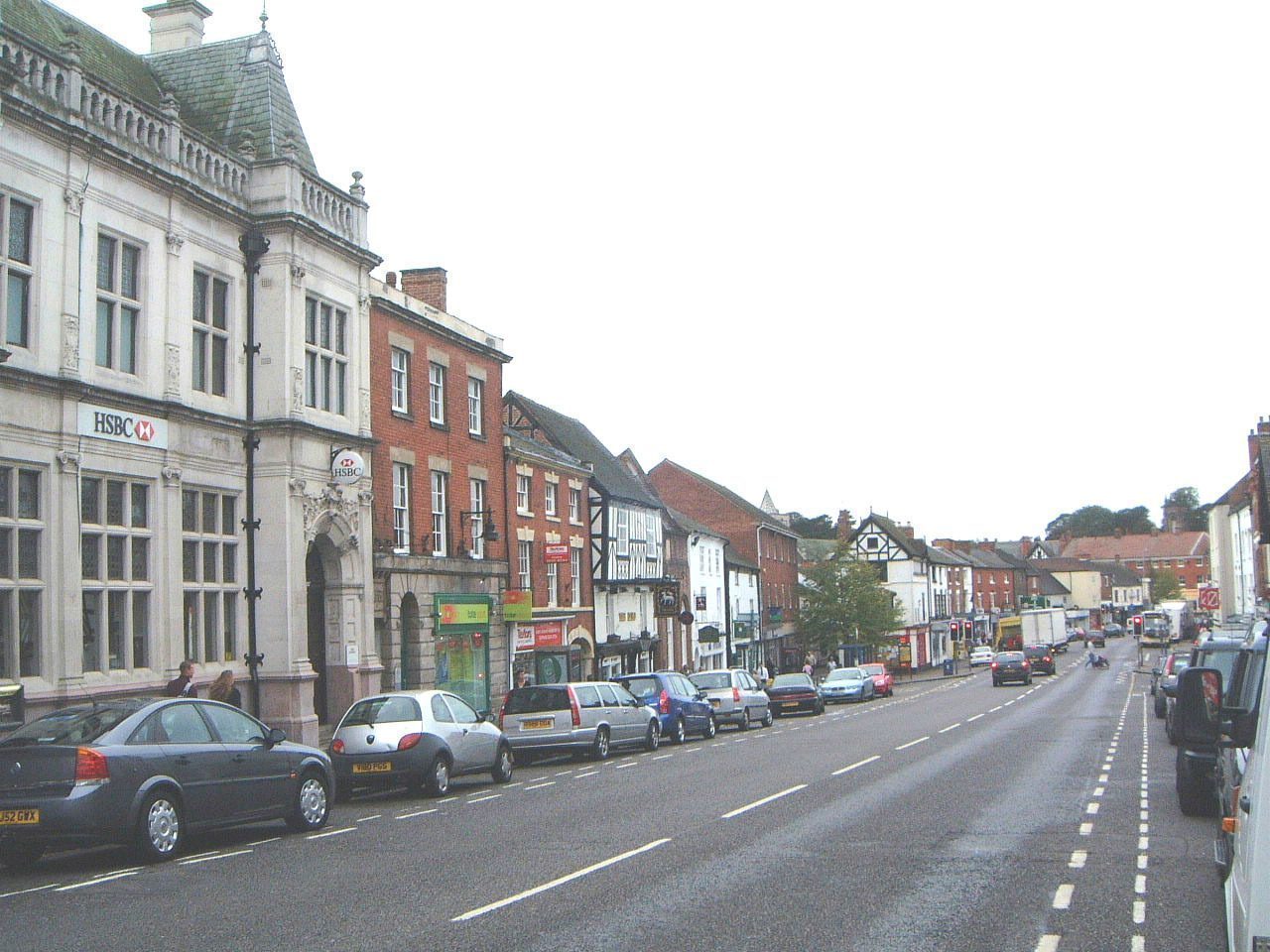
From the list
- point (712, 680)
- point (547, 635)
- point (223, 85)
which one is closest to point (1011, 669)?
point (712, 680)

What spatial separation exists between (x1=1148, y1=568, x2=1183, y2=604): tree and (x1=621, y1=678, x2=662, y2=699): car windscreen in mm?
148509

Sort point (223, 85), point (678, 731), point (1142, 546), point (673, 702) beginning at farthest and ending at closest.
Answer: point (1142, 546), point (673, 702), point (678, 731), point (223, 85)

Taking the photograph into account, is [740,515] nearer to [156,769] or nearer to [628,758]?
[628,758]

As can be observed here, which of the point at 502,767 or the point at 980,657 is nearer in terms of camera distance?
the point at 502,767

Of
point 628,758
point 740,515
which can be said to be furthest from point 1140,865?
point 740,515

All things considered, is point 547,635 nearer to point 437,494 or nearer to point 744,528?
point 437,494

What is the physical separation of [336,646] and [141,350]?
7832mm

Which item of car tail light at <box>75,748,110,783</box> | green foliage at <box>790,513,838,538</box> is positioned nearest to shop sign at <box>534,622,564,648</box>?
car tail light at <box>75,748,110,783</box>

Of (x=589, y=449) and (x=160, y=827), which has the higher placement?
(x=589, y=449)

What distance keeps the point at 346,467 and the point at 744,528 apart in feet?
168

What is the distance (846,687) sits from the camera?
178 feet

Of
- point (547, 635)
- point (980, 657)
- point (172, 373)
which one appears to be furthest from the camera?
point (980, 657)

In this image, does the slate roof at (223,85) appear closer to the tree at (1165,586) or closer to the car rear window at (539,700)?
the car rear window at (539,700)

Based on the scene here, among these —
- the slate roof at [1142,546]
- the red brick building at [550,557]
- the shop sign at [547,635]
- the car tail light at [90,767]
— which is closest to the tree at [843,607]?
the red brick building at [550,557]
